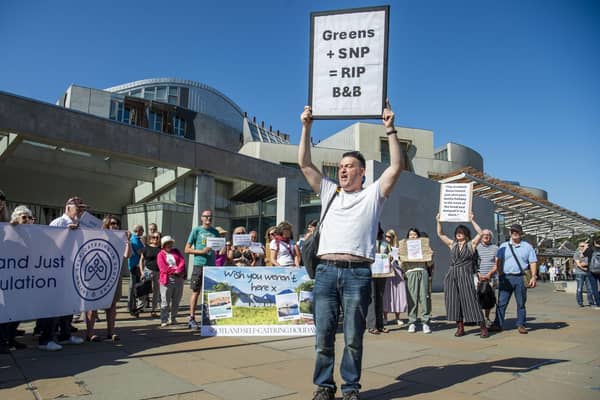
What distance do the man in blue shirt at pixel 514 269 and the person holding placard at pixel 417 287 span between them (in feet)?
3.89

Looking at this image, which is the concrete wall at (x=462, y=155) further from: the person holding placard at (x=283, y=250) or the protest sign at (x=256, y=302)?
the protest sign at (x=256, y=302)

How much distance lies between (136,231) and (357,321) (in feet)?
24.3

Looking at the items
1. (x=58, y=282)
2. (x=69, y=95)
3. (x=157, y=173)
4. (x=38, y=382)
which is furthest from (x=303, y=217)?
(x=69, y=95)

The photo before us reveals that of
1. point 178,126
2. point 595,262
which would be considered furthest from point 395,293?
point 178,126

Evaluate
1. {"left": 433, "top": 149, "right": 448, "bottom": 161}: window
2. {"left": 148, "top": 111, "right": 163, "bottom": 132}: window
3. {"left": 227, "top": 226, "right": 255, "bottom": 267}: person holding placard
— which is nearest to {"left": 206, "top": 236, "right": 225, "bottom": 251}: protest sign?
{"left": 227, "top": 226, "right": 255, "bottom": 267}: person holding placard

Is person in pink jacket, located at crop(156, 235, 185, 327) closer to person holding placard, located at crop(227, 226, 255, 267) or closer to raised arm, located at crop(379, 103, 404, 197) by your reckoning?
person holding placard, located at crop(227, 226, 255, 267)

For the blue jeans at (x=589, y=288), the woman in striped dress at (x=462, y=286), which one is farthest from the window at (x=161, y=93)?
the woman in striped dress at (x=462, y=286)

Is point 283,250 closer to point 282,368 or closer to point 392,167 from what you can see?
point 282,368

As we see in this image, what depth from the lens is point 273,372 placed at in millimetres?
4418

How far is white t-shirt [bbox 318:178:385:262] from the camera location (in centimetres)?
341

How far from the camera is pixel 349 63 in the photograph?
13.4ft

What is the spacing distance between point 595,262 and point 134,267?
11.8m

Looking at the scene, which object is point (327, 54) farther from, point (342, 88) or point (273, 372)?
point (273, 372)

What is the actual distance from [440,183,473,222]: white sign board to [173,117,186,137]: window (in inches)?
1297
